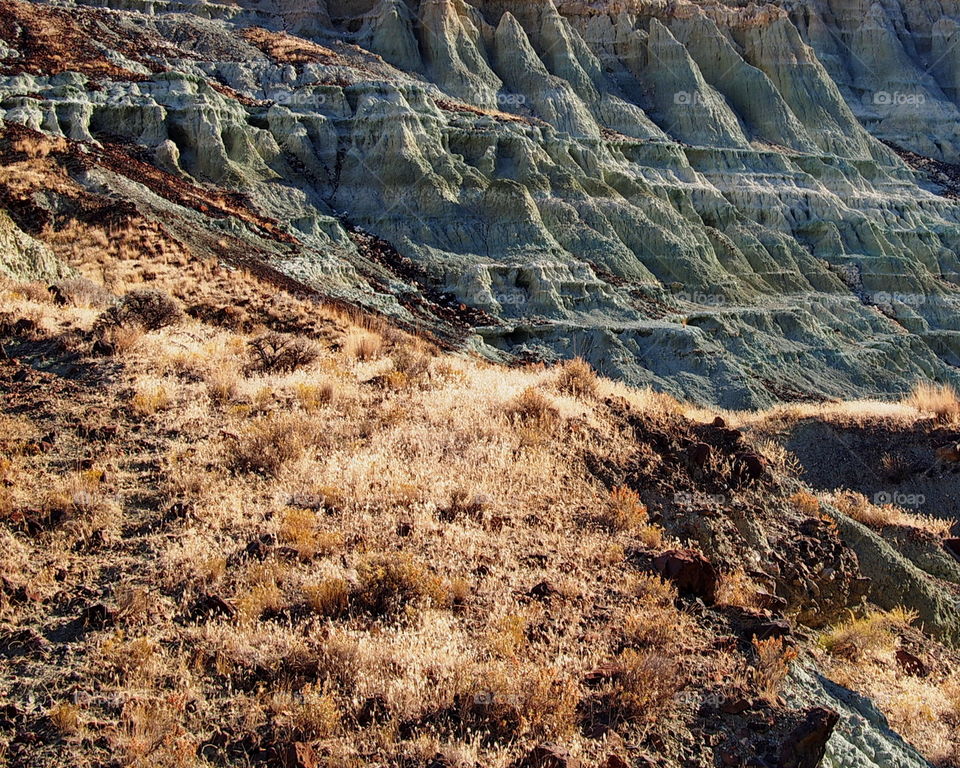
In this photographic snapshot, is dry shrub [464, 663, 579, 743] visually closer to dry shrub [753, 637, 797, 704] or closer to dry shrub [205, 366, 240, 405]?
dry shrub [753, 637, 797, 704]

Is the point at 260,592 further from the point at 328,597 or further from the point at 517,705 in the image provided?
the point at 517,705

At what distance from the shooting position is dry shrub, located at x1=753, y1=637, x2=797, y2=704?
5.64 meters

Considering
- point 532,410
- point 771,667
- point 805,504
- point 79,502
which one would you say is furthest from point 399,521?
point 805,504

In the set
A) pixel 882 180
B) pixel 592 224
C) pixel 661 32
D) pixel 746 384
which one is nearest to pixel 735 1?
pixel 661 32

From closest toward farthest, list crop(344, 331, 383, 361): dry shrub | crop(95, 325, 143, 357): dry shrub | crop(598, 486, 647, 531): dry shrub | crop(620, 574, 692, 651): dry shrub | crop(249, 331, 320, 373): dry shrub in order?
crop(620, 574, 692, 651): dry shrub < crop(598, 486, 647, 531): dry shrub < crop(95, 325, 143, 357): dry shrub < crop(249, 331, 320, 373): dry shrub < crop(344, 331, 383, 361): dry shrub

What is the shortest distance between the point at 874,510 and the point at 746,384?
18.4 m

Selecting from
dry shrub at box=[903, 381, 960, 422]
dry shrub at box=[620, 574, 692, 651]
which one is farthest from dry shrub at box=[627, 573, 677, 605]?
dry shrub at box=[903, 381, 960, 422]

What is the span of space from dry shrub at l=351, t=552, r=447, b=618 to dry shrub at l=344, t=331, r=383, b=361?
5.91m

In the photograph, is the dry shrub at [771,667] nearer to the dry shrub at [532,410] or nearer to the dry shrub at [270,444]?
the dry shrub at [532,410]

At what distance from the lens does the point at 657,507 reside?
857 cm

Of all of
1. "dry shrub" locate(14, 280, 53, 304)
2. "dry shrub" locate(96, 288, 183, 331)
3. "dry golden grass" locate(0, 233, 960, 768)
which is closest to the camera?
"dry golden grass" locate(0, 233, 960, 768)

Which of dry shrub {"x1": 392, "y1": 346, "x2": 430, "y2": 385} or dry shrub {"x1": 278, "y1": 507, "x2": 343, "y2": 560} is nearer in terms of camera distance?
dry shrub {"x1": 278, "y1": 507, "x2": 343, "y2": 560}

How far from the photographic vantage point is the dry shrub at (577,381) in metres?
10.9

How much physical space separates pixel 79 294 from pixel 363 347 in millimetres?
4921
